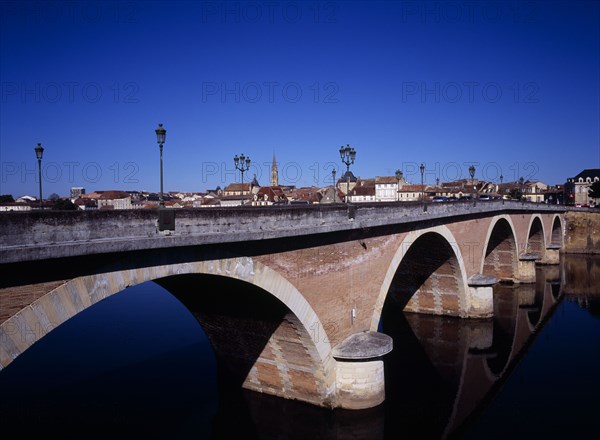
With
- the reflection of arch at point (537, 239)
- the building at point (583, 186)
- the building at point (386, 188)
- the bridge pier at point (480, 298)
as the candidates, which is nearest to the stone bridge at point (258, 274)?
the bridge pier at point (480, 298)

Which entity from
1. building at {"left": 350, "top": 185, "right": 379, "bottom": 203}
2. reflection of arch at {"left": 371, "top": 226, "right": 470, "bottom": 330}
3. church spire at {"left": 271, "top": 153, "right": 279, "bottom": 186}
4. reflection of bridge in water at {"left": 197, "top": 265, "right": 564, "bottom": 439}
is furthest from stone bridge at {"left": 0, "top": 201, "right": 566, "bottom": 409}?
church spire at {"left": 271, "top": 153, "right": 279, "bottom": 186}

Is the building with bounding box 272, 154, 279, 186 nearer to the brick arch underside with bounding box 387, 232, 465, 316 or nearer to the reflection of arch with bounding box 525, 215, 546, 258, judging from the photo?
the reflection of arch with bounding box 525, 215, 546, 258

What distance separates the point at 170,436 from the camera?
1261 centimetres

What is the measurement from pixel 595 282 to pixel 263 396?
3378 cm

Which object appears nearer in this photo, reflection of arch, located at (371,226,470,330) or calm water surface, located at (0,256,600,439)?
calm water surface, located at (0,256,600,439)

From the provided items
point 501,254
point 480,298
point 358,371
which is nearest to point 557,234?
point 501,254

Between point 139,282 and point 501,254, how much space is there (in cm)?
3263

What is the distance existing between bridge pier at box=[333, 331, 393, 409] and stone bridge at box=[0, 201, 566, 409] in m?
0.03

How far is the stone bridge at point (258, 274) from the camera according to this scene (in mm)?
6164

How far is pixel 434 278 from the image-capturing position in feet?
79.5

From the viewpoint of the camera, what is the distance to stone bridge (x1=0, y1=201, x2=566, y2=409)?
6164 mm

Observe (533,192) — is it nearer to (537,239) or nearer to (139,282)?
(537,239)

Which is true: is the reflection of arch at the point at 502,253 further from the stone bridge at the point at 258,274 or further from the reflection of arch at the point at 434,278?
the stone bridge at the point at 258,274

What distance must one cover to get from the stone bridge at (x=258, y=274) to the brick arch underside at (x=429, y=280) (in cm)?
17
